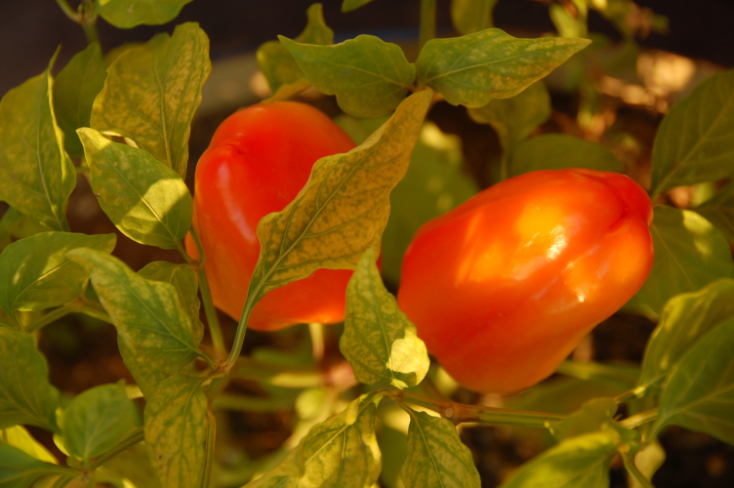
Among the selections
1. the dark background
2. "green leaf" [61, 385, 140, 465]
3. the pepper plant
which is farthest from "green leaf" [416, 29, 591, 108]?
the dark background

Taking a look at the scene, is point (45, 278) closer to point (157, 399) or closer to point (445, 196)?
point (157, 399)

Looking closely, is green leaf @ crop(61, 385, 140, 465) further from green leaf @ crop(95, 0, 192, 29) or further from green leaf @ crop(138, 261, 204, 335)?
green leaf @ crop(95, 0, 192, 29)

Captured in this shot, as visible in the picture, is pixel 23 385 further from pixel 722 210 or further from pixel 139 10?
pixel 722 210

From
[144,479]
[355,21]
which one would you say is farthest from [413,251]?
[355,21]

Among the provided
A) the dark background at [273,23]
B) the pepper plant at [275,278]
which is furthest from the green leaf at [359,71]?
the dark background at [273,23]

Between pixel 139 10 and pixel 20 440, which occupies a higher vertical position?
pixel 139 10

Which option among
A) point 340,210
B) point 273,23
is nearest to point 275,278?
point 340,210
